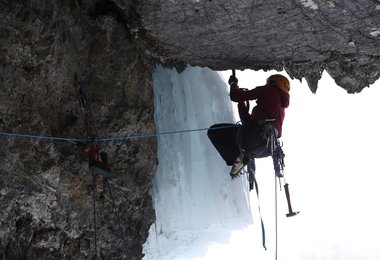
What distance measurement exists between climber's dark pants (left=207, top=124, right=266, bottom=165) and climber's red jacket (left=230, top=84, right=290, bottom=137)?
0.56 ft

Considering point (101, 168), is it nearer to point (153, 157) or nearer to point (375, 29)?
point (153, 157)

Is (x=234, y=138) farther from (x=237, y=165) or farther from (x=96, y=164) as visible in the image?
(x=96, y=164)

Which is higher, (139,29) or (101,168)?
(139,29)

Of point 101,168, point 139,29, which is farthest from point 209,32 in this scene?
point 101,168

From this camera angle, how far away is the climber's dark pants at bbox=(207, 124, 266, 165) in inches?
180

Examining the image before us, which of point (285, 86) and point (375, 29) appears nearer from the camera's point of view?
point (375, 29)

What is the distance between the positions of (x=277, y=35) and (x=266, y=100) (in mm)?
710

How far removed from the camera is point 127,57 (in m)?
5.13

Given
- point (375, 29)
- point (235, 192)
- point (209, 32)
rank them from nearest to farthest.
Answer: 1. point (375, 29)
2. point (209, 32)
3. point (235, 192)

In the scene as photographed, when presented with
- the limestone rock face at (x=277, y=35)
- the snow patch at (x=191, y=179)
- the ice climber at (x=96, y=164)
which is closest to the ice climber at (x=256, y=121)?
the limestone rock face at (x=277, y=35)

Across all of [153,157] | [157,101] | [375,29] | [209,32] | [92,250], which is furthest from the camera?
[157,101]

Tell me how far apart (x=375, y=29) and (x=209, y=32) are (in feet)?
5.43

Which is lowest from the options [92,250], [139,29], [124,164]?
[92,250]

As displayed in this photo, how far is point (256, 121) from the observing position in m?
4.64
